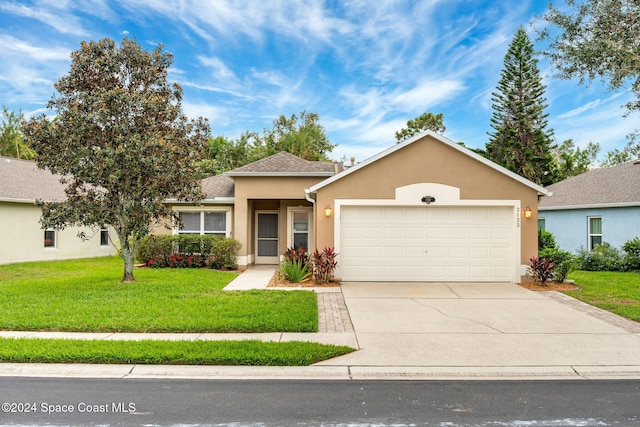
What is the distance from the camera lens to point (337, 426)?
4.11m

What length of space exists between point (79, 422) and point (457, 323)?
6286mm

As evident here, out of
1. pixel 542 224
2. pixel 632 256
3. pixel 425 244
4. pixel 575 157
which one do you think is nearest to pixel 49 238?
pixel 425 244

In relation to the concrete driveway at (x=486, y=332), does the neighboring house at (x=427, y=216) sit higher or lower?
higher

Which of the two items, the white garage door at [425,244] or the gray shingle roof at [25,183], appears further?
the gray shingle roof at [25,183]

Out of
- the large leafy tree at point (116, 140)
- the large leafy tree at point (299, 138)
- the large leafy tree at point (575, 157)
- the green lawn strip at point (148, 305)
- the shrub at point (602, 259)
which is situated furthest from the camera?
the large leafy tree at point (299, 138)

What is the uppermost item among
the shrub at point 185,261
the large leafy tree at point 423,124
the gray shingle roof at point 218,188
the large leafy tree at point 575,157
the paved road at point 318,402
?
the large leafy tree at point 423,124

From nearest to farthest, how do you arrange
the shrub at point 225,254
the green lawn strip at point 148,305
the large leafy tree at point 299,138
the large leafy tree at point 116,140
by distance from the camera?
the green lawn strip at point 148,305 < the large leafy tree at point 116,140 < the shrub at point 225,254 < the large leafy tree at point 299,138

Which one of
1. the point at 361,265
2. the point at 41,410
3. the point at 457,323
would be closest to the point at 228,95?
the point at 361,265

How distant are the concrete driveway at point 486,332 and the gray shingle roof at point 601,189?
918 cm

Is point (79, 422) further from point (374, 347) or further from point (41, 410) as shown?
point (374, 347)

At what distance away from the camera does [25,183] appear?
783 inches

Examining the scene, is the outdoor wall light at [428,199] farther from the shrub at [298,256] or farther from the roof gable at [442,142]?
the shrub at [298,256]

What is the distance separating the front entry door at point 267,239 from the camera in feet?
60.8

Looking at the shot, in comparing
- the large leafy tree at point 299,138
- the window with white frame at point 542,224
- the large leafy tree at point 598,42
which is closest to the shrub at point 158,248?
the large leafy tree at point 598,42
